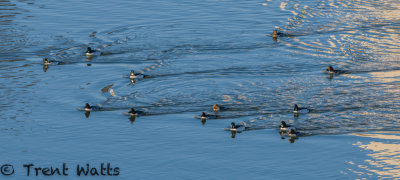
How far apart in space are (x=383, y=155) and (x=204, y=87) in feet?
46.0

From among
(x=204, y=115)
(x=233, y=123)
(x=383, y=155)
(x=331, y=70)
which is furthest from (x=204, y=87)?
(x=383, y=155)

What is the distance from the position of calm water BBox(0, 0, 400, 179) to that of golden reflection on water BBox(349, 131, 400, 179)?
0.07 metres

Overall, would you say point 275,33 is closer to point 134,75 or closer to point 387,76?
point 387,76

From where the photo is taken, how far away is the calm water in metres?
37.7

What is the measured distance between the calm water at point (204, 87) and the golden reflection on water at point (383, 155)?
2.6 inches

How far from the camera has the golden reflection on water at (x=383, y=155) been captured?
36.2 m

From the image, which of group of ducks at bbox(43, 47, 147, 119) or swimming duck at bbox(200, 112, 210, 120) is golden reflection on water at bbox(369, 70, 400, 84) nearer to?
swimming duck at bbox(200, 112, 210, 120)

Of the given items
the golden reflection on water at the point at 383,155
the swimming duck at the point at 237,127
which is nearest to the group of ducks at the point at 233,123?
the swimming duck at the point at 237,127

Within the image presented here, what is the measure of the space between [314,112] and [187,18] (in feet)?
79.7

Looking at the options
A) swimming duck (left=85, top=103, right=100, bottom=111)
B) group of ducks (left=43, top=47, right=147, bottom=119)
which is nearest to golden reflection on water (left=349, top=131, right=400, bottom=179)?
group of ducks (left=43, top=47, right=147, bottom=119)

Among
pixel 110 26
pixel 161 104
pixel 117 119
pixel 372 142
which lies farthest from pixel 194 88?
pixel 110 26

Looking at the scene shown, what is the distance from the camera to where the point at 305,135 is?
40531 millimetres

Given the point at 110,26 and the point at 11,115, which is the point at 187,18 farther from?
the point at 11,115

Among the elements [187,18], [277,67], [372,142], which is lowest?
[372,142]
